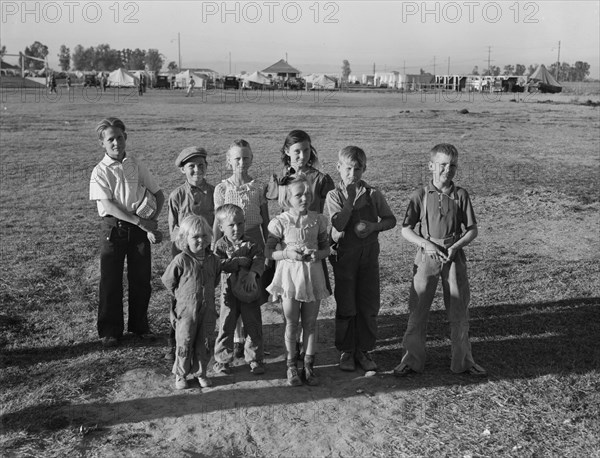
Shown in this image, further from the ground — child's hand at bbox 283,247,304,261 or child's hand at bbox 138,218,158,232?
child's hand at bbox 138,218,158,232

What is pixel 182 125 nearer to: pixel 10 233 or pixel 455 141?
pixel 455 141

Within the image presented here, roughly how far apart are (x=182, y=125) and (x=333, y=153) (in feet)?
30.9

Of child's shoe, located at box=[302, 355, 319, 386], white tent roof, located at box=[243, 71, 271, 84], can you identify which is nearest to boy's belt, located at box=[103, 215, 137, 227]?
child's shoe, located at box=[302, 355, 319, 386]

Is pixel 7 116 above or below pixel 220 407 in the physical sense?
above

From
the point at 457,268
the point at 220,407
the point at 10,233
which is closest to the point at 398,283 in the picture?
the point at 457,268

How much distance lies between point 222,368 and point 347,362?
0.91 meters

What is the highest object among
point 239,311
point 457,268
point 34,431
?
point 457,268

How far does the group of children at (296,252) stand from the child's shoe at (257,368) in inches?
0.4

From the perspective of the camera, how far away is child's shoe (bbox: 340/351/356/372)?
487cm

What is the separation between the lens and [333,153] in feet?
55.0

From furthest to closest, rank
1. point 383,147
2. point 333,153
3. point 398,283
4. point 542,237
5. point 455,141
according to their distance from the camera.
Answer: point 455,141 < point 383,147 < point 333,153 < point 542,237 < point 398,283

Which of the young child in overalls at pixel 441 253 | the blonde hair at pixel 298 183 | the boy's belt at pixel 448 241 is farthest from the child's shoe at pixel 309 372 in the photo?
the boy's belt at pixel 448 241

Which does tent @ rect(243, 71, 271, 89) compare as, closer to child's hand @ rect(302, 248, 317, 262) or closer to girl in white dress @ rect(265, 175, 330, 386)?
girl in white dress @ rect(265, 175, 330, 386)

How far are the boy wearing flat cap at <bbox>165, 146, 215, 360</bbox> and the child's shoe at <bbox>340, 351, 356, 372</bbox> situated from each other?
4.13 ft
